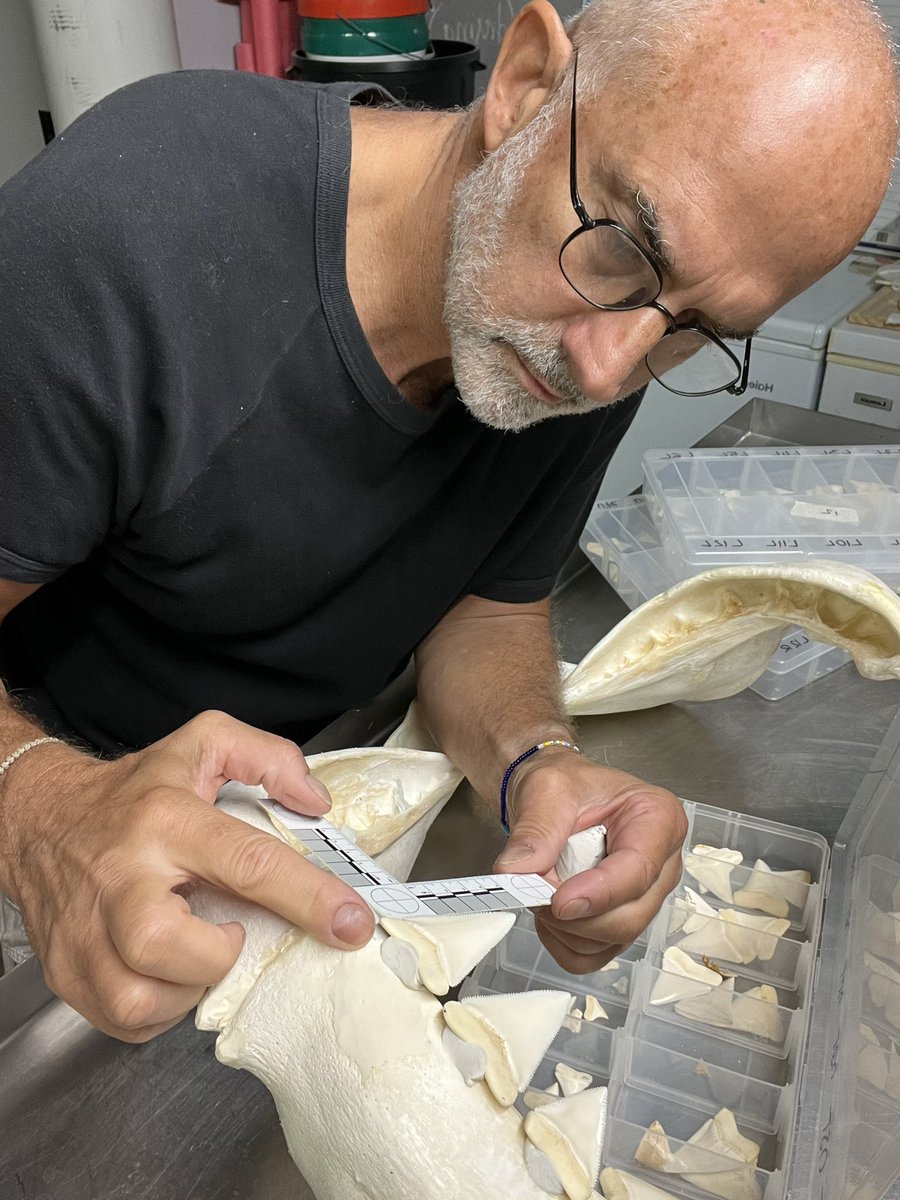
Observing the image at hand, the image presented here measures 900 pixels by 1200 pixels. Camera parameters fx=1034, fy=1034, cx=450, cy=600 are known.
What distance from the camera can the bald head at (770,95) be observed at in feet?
2.94

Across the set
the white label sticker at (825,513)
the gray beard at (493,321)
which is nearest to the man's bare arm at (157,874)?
the gray beard at (493,321)

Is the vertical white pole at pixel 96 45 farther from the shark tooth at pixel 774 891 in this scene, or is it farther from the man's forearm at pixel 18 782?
the shark tooth at pixel 774 891

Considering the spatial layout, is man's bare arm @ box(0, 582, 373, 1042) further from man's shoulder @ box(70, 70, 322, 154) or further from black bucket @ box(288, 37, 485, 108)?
black bucket @ box(288, 37, 485, 108)

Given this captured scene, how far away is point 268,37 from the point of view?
2738 mm

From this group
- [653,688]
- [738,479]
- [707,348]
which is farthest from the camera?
[738,479]

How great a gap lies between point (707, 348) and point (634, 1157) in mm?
853

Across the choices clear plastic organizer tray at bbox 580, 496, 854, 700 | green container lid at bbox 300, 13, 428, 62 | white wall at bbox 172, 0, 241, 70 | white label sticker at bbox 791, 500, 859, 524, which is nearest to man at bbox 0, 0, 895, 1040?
clear plastic organizer tray at bbox 580, 496, 854, 700

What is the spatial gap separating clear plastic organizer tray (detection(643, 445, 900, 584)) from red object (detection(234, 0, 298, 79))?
5.46 feet

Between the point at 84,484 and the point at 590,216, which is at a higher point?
the point at 590,216

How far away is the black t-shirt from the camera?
1.00 metres

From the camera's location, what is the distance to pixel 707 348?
47.3 inches

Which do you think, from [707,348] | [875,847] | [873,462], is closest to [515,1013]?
[875,847]

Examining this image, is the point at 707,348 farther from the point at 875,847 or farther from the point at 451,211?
the point at 875,847

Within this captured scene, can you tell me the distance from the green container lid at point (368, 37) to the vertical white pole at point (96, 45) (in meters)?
0.40
